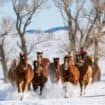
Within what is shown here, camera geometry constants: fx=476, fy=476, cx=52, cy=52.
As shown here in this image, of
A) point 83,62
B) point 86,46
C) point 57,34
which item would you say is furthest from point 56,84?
point 57,34

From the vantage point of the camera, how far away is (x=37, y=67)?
61.5 ft

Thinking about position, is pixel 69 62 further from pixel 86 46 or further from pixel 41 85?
pixel 86 46

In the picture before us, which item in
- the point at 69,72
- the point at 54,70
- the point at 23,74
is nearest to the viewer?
the point at 23,74

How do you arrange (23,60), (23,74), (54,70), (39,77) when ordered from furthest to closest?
(54,70)
(39,77)
(23,74)
(23,60)

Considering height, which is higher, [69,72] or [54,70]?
[69,72]

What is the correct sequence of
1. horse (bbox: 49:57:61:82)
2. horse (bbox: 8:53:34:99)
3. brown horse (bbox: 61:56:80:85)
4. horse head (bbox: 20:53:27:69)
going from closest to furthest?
1. horse head (bbox: 20:53:27:69)
2. horse (bbox: 8:53:34:99)
3. brown horse (bbox: 61:56:80:85)
4. horse (bbox: 49:57:61:82)

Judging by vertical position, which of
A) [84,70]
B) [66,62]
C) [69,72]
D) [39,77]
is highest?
[66,62]

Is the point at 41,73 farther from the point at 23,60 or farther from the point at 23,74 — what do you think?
the point at 23,60

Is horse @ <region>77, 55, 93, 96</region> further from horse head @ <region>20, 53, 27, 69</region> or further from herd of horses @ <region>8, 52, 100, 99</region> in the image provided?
horse head @ <region>20, 53, 27, 69</region>

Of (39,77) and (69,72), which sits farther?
(39,77)

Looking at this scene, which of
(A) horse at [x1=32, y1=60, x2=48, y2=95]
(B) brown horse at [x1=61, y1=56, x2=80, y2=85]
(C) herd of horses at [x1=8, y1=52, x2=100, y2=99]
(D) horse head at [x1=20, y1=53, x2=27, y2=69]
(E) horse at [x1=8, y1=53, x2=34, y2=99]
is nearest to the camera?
(D) horse head at [x1=20, y1=53, x2=27, y2=69]

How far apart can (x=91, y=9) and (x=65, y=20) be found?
2.36m

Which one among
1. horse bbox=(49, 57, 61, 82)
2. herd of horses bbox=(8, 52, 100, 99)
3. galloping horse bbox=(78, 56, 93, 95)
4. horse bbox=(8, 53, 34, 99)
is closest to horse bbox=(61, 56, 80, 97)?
herd of horses bbox=(8, 52, 100, 99)

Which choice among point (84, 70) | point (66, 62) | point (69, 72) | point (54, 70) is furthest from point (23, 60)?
point (54, 70)
